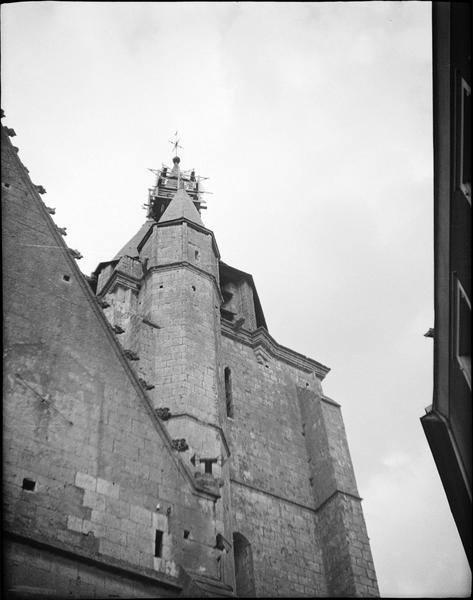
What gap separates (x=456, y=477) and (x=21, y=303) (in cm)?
708

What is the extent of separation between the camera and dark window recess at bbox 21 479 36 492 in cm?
779

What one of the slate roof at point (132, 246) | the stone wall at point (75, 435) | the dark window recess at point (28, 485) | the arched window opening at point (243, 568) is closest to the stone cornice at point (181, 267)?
the slate roof at point (132, 246)

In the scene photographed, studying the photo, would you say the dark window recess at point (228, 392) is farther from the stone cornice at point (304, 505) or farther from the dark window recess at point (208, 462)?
the dark window recess at point (208, 462)

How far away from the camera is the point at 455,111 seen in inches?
291

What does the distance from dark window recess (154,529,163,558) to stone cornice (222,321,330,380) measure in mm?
9842

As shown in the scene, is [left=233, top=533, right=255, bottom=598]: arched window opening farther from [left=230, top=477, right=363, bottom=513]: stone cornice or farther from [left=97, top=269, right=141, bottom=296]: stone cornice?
[left=97, top=269, right=141, bottom=296]: stone cornice

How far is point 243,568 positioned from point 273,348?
23.3ft

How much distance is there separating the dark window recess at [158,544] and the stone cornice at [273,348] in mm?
9842

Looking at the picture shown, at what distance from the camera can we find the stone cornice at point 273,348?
18.6 m

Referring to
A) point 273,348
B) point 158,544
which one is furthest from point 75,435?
point 273,348

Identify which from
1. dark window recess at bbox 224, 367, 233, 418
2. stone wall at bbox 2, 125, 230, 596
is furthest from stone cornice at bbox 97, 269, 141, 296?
stone wall at bbox 2, 125, 230, 596

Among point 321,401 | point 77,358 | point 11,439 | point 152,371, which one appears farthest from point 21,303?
point 321,401

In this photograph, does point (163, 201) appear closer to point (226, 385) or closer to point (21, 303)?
point (226, 385)

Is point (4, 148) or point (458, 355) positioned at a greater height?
point (4, 148)
